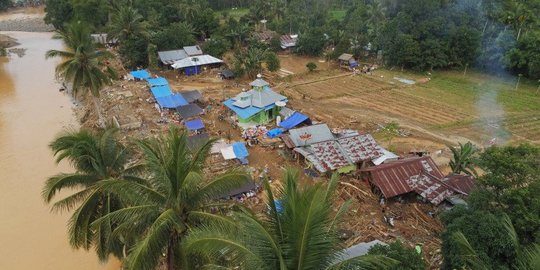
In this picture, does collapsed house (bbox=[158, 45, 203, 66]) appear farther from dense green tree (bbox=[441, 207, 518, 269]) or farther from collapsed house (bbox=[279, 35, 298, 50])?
dense green tree (bbox=[441, 207, 518, 269])

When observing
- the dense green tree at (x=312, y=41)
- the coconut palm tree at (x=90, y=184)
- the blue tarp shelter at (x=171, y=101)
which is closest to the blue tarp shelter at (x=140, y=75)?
the blue tarp shelter at (x=171, y=101)

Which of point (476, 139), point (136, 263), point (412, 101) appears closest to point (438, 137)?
point (476, 139)

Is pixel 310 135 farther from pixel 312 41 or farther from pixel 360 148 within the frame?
pixel 312 41

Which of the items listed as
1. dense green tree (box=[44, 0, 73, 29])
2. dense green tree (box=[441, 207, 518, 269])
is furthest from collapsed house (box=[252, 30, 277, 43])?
dense green tree (box=[441, 207, 518, 269])

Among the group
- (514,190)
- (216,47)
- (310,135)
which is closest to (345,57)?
(216,47)

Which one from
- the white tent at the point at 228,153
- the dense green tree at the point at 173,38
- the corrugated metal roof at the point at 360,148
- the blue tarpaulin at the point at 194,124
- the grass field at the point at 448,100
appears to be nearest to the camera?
the corrugated metal roof at the point at 360,148

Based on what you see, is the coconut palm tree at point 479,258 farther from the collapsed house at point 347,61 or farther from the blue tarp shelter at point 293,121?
the collapsed house at point 347,61

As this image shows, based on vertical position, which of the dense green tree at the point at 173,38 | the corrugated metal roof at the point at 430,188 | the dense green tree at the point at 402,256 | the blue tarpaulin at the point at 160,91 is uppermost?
the dense green tree at the point at 402,256
